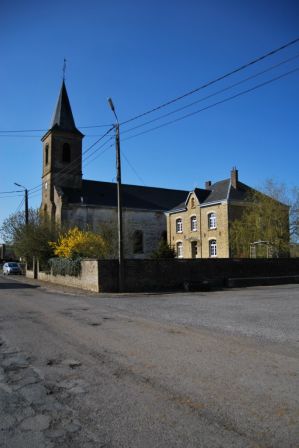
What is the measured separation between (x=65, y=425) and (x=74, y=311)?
10722 millimetres

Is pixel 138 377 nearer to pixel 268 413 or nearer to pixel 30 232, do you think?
pixel 268 413

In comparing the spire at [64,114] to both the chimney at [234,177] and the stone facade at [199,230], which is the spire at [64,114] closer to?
the stone facade at [199,230]

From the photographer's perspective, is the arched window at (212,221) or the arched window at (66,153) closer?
the arched window at (212,221)

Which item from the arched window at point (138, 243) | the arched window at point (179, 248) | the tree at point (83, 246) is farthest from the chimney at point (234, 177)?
the tree at point (83, 246)

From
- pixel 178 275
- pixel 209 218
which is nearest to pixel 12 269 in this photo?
pixel 209 218

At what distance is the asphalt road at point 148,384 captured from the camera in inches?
171

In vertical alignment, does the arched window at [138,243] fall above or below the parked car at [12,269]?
above

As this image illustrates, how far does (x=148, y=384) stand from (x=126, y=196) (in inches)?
2124

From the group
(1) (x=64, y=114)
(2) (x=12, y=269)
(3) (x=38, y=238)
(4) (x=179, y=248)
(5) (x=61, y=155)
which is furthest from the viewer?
(1) (x=64, y=114)

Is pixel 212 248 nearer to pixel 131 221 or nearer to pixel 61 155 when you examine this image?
pixel 131 221

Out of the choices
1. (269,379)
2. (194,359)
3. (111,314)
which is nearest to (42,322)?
(111,314)

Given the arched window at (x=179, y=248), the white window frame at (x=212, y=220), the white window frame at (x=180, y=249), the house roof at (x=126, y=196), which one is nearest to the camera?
the white window frame at (x=212, y=220)

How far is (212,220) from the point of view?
145 feet

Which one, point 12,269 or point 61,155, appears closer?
point 12,269
